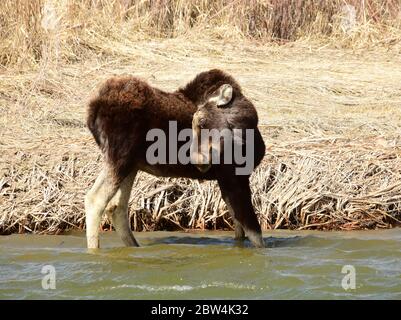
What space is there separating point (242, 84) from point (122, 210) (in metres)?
4.65

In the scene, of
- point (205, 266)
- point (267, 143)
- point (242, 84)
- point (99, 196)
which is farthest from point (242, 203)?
point (242, 84)

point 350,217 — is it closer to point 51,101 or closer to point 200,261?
point 200,261


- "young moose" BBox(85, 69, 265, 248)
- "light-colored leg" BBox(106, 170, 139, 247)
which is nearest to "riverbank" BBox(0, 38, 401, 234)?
"light-colored leg" BBox(106, 170, 139, 247)

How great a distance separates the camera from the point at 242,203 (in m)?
8.88

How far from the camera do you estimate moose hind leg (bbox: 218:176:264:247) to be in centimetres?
888

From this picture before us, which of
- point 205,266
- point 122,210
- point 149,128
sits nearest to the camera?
point 205,266

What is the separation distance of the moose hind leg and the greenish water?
15 centimetres

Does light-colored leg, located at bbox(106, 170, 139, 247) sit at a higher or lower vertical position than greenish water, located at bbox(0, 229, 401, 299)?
higher

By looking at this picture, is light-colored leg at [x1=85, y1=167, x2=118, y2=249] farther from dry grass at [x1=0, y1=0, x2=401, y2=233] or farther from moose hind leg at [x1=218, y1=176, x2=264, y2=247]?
dry grass at [x1=0, y1=0, x2=401, y2=233]

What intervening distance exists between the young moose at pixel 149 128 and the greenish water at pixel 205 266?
0.37 meters

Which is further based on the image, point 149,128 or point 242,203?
point 242,203

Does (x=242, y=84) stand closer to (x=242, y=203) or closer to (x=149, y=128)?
(x=242, y=203)

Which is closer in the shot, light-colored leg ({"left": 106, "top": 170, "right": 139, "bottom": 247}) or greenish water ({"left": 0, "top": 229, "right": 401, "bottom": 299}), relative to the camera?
greenish water ({"left": 0, "top": 229, "right": 401, "bottom": 299})

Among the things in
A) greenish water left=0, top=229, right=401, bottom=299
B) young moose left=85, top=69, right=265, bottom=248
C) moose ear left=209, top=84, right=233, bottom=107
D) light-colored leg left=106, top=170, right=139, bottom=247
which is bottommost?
greenish water left=0, top=229, right=401, bottom=299
